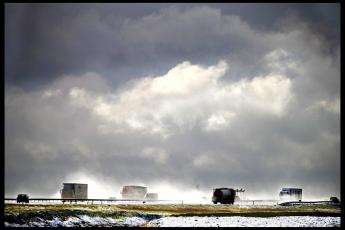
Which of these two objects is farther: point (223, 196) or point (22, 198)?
point (223, 196)

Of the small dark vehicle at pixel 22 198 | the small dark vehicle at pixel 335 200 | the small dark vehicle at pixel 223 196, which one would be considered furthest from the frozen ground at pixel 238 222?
the small dark vehicle at pixel 335 200

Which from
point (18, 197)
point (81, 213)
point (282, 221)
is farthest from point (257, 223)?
point (18, 197)

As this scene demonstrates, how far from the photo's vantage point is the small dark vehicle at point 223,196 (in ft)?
319

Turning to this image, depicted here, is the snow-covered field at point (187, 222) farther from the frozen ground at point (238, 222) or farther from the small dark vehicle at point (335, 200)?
the small dark vehicle at point (335, 200)

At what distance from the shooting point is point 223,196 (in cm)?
9719

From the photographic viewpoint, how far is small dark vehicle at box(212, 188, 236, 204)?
3829 inches

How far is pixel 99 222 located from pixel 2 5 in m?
28.8

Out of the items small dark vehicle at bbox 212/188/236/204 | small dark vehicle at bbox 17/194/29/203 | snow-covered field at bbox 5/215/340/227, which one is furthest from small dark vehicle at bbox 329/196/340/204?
small dark vehicle at bbox 17/194/29/203

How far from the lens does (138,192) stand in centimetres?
13875

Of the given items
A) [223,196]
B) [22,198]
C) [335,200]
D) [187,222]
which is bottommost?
[335,200]

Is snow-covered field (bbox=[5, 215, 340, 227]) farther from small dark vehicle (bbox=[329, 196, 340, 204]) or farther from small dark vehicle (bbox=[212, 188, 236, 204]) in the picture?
small dark vehicle (bbox=[329, 196, 340, 204])

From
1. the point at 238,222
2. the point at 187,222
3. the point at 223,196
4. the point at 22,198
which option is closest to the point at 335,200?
the point at 223,196

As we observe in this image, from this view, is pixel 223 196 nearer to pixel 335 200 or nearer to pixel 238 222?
pixel 238 222

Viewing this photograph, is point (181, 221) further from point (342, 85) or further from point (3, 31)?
point (3, 31)
